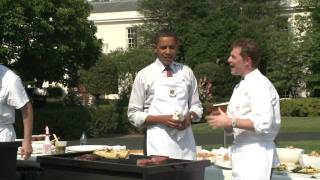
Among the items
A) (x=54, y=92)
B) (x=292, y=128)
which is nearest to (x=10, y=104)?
(x=292, y=128)

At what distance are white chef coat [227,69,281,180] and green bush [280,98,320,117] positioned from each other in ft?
93.7

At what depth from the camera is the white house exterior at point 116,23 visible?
62.1 metres

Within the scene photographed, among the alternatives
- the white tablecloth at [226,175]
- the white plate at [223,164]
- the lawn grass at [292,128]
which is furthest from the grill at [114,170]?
the lawn grass at [292,128]

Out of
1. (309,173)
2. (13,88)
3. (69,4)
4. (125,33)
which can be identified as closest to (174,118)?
(13,88)

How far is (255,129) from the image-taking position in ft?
15.3

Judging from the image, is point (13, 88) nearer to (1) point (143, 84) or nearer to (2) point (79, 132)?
(1) point (143, 84)

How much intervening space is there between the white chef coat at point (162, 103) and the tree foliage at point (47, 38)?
2025 cm

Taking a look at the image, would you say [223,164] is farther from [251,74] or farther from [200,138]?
[200,138]

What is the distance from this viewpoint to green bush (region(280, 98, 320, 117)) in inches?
1286

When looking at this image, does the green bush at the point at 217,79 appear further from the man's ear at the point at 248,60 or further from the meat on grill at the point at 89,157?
the man's ear at the point at 248,60

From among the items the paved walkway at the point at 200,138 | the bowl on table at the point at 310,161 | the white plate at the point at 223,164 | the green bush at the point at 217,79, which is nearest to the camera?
the white plate at the point at 223,164

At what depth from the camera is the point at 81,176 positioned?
14.9 feet

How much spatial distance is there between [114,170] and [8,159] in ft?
3.62

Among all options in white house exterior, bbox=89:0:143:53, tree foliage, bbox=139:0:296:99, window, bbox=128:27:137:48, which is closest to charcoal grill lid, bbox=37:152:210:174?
tree foliage, bbox=139:0:296:99
